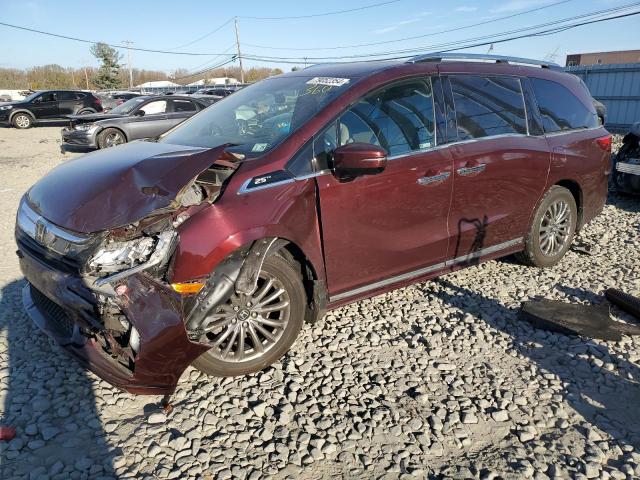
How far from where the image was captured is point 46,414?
2797 mm

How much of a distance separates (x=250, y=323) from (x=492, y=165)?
243cm

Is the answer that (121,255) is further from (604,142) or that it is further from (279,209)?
(604,142)

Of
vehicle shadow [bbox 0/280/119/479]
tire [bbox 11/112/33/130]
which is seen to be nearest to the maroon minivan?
vehicle shadow [bbox 0/280/119/479]

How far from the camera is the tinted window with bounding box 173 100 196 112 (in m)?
13.8

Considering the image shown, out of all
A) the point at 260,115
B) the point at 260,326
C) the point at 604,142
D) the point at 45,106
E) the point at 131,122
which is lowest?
the point at 260,326

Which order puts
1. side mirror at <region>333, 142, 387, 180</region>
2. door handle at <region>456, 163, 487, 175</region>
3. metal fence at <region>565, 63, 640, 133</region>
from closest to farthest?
side mirror at <region>333, 142, 387, 180</region> < door handle at <region>456, 163, 487, 175</region> < metal fence at <region>565, 63, 640, 133</region>

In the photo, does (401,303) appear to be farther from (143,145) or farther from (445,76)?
(143,145)

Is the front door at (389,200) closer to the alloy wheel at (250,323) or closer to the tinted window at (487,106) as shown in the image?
the tinted window at (487,106)

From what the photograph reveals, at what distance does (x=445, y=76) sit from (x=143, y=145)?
7.99 feet

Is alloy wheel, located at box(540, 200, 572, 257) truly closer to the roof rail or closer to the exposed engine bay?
the roof rail

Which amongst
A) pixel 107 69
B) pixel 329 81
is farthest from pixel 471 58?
pixel 107 69

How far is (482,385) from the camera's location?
3.15m

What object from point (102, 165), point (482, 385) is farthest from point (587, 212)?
point (102, 165)

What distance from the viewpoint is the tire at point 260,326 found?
3.01 m
